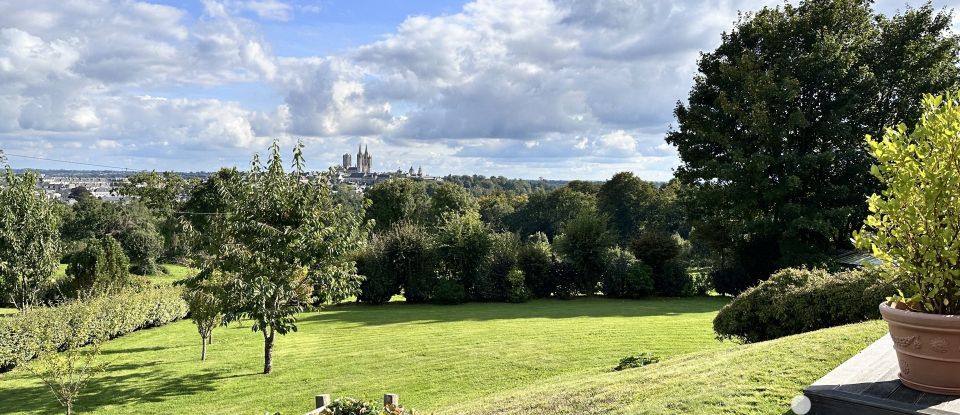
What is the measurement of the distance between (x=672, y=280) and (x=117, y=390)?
912 inches

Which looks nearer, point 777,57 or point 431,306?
point 777,57

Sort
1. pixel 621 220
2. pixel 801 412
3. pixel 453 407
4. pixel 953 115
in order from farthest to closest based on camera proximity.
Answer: pixel 621 220, pixel 453 407, pixel 801 412, pixel 953 115

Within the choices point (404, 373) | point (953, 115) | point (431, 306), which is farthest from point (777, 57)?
point (953, 115)

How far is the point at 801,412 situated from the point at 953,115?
7.99 feet

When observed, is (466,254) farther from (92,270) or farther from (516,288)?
(92,270)

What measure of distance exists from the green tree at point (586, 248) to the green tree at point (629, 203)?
2435 cm

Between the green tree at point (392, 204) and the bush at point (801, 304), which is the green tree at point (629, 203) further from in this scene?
the bush at point (801, 304)

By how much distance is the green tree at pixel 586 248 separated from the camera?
90.8ft

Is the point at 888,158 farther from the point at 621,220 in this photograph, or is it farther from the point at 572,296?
the point at 621,220

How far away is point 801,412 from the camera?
4.41m

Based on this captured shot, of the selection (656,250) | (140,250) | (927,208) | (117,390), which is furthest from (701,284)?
(140,250)

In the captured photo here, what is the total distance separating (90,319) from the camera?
13.4m

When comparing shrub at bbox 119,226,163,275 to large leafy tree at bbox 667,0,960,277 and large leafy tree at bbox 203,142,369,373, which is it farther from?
large leafy tree at bbox 667,0,960,277

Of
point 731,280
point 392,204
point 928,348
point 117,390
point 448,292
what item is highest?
point 392,204
